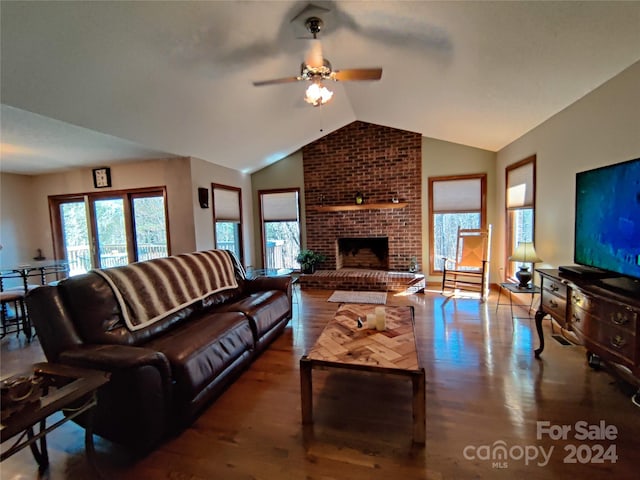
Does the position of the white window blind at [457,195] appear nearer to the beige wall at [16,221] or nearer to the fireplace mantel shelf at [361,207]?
the fireplace mantel shelf at [361,207]

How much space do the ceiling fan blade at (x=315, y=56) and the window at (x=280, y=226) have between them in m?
3.23

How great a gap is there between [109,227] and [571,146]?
6333mm

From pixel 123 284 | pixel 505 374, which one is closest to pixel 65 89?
pixel 123 284

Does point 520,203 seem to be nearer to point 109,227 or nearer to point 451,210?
point 451,210

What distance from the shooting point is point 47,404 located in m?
1.15

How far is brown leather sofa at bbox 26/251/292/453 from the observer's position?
154cm

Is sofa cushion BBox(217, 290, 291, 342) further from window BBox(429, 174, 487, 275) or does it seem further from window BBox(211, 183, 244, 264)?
window BBox(429, 174, 487, 275)

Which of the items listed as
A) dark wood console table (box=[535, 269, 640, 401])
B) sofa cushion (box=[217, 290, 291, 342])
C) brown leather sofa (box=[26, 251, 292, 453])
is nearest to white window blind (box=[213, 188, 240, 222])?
sofa cushion (box=[217, 290, 291, 342])

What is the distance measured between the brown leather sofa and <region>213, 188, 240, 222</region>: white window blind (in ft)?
8.29

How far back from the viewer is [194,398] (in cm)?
182

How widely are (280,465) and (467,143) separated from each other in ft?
16.9

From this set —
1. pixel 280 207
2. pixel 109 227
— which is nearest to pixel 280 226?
pixel 280 207

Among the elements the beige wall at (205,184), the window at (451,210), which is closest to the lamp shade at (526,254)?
the window at (451,210)

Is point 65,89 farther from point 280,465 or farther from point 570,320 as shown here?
point 570,320
